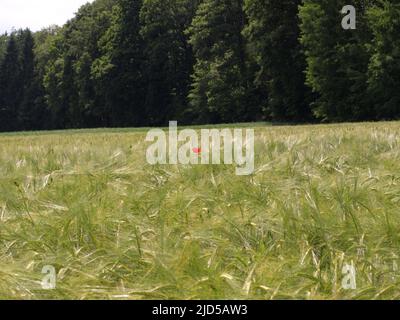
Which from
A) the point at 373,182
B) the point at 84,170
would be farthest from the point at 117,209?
the point at 373,182

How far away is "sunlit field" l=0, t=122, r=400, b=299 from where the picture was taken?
176 cm

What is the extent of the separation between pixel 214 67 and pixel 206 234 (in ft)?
134

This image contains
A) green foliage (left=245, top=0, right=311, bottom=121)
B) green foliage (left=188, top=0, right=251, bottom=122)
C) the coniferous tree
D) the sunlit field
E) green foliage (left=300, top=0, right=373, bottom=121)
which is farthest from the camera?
the coniferous tree

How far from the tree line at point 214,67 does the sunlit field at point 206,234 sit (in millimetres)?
27111

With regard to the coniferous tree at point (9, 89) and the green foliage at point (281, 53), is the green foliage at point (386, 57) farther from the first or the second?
→ the coniferous tree at point (9, 89)

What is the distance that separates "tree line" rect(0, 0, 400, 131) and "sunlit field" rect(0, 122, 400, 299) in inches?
1067

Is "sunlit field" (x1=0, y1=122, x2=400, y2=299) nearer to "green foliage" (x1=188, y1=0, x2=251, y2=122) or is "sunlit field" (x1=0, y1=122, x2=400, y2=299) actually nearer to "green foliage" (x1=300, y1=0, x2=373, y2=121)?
"green foliage" (x1=300, y1=0, x2=373, y2=121)

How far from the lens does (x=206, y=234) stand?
7.13 feet

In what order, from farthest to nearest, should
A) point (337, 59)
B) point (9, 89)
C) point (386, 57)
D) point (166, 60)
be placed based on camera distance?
point (9, 89) < point (166, 60) < point (337, 59) < point (386, 57)

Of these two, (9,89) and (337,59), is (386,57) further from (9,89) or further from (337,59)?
(9,89)

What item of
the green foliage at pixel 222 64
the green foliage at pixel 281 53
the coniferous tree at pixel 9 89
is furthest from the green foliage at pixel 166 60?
the coniferous tree at pixel 9 89

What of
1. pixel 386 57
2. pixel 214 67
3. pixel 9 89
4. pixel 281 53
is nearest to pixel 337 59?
pixel 386 57

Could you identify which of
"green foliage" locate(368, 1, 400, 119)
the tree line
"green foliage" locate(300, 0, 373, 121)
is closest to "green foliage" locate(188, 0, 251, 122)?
the tree line

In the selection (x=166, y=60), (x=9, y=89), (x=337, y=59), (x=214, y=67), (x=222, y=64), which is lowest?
(x=337, y=59)
